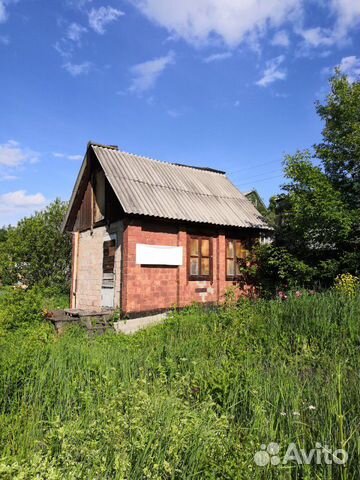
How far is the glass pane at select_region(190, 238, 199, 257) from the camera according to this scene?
1191 centimetres

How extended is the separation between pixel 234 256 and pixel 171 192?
3.34 m

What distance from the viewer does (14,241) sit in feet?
52.2

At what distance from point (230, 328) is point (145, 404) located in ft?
13.2

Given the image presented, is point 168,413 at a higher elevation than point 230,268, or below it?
below

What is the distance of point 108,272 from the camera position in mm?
11586

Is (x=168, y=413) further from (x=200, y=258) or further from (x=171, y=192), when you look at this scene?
(x=171, y=192)

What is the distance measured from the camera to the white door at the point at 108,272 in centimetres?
1128

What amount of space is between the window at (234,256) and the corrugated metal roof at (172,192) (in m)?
0.81

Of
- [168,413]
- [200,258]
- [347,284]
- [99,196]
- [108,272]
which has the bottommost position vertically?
[168,413]

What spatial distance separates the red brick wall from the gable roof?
600 mm

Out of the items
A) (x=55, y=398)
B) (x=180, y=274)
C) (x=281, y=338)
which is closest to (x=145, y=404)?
(x=55, y=398)

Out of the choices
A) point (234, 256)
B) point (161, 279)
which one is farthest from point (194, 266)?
point (234, 256)

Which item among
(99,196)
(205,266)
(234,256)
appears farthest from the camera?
(234,256)

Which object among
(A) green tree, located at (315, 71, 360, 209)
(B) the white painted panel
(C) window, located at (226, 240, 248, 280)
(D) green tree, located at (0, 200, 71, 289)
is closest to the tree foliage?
(A) green tree, located at (315, 71, 360, 209)
